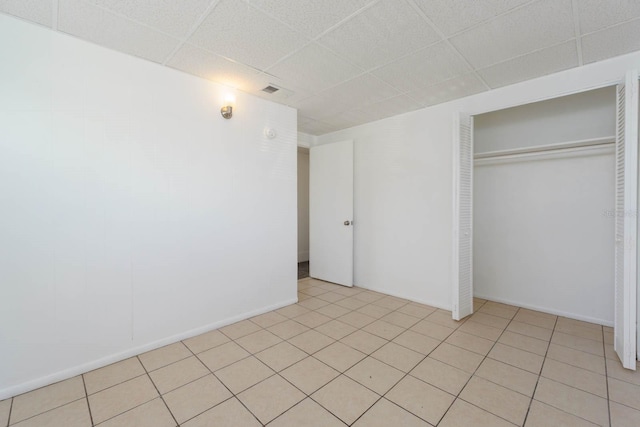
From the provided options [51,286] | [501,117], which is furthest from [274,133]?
[501,117]

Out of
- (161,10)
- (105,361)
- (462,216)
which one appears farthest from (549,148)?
(105,361)

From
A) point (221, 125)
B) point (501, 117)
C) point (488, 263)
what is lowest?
point (488, 263)

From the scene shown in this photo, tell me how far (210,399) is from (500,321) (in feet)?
9.81

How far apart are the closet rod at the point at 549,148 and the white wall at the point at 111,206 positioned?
116 inches

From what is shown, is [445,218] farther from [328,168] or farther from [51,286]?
[51,286]

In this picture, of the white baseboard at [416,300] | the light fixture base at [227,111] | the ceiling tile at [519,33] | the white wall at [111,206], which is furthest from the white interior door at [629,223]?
the light fixture base at [227,111]

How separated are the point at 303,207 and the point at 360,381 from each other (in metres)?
4.71

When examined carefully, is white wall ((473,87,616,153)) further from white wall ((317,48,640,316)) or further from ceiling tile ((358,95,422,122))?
ceiling tile ((358,95,422,122))

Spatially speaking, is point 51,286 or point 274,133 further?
point 274,133

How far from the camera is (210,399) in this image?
1805mm

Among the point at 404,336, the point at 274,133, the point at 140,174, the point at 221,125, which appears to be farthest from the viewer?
the point at 274,133

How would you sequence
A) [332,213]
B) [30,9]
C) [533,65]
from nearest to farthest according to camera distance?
[30,9] → [533,65] → [332,213]

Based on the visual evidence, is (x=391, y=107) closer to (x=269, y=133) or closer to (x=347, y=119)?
(x=347, y=119)

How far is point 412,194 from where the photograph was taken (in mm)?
3621
